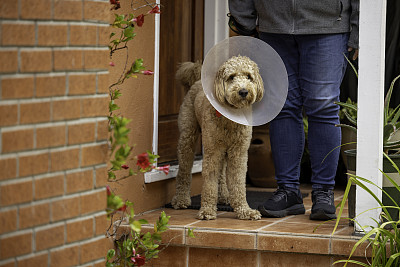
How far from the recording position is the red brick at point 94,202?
2590 millimetres

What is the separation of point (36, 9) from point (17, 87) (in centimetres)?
27

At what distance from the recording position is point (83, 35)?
2.55 metres

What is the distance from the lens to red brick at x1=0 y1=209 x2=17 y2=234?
2.28m

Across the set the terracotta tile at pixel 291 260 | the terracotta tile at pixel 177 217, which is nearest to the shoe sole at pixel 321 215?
the terracotta tile at pixel 291 260

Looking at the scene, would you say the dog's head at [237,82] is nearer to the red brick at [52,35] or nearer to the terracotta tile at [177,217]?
the terracotta tile at [177,217]

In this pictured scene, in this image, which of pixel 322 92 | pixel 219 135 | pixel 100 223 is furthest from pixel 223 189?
pixel 100 223

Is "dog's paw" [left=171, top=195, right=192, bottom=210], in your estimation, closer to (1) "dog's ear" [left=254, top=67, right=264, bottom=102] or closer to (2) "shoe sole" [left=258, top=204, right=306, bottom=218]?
(2) "shoe sole" [left=258, top=204, right=306, bottom=218]

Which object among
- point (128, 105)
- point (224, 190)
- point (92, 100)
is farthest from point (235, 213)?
point (92, 100)

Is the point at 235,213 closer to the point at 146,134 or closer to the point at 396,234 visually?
the point at 146,134

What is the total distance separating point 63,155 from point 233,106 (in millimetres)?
2147

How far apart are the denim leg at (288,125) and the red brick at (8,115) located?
2683mm

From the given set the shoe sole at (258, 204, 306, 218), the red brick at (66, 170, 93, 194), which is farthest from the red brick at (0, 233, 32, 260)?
the shoe sole at (258, 204, 306, 218)

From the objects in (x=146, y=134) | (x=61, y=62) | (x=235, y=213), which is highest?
(x=61, y=62)

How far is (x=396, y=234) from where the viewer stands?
12.3ft
